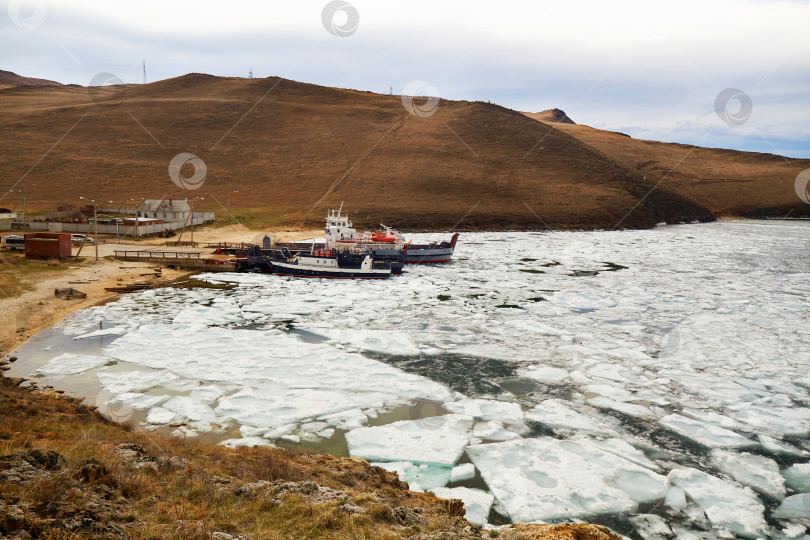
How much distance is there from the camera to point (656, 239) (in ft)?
281

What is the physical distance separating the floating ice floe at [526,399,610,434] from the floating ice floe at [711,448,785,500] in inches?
119

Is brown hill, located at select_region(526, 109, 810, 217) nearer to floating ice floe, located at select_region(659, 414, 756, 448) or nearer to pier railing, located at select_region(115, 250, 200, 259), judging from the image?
pier railing, located at select_region(115, 250, 200, 259)

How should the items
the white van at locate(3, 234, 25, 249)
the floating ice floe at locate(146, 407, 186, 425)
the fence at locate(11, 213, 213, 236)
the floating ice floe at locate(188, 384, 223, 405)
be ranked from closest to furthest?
the floating ice floe at locate(146, 407, 186, 425) < the floating ice floe at locate(188, 384, 223, 405) < the white van at locate(3, 234, 25, 249) < the fence at locate(11, 213, 213, 236)

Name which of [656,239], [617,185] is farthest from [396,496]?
[617,185]

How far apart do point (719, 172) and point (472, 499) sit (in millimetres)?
191641

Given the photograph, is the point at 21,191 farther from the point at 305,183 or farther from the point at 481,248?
the point at 481,248

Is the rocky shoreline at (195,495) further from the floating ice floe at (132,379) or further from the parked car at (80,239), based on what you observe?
the parked car at (80,239)

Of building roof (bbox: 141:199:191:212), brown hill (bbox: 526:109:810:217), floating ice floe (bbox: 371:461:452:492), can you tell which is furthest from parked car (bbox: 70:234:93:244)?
brown hill (bbox: 526:109:810:217)

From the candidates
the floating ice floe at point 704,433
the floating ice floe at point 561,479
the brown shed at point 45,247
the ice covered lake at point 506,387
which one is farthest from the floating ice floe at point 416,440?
the brown shed at point 45,247

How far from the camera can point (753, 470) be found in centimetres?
1325

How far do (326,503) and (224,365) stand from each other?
12471 mm

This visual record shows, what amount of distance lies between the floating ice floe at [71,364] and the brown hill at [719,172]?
15293cm

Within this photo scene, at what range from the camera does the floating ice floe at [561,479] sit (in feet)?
38.3

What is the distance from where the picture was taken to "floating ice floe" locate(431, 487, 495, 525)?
11133mm
